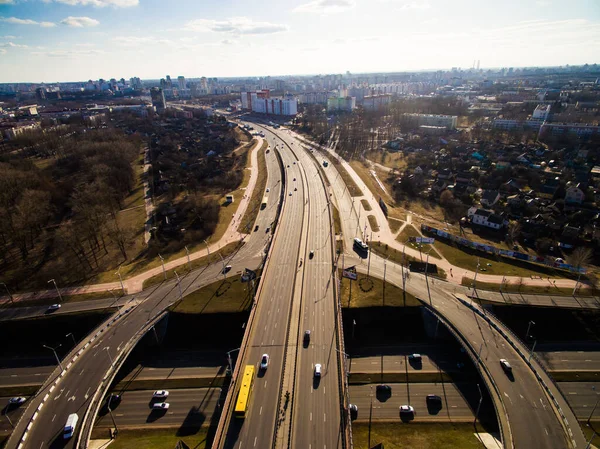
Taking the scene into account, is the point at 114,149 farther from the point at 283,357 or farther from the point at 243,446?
the point at 243,446

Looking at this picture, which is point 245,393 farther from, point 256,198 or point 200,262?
point 256,198

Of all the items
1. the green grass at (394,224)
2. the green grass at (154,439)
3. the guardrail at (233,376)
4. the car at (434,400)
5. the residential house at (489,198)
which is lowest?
the green grass at (154,439)

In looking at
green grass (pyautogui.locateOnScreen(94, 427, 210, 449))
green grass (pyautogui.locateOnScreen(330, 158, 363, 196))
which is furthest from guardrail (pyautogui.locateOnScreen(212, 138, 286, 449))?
green grass (pyautogui.locateOnScreen(330, 158, 363, 196))

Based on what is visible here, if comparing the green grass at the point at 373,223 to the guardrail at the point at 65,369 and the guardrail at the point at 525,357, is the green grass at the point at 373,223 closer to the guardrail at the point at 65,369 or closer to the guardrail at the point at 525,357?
the guardrail at the point at 525,357

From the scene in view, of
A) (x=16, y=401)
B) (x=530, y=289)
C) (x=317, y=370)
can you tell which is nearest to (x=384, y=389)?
(x=317, y=370)

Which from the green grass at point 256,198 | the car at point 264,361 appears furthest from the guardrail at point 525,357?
the green grass at point 256,198

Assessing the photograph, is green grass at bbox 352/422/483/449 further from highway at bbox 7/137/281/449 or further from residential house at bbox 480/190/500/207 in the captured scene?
residential house at bbox 480/190/500/207

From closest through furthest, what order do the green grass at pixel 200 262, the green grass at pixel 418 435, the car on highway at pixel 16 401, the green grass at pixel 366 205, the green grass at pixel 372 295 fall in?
the green grass at pixel 418 435, the car on highway at pixel 16 401, the green grass at pixel 372 295, the green grass at pixel 200 262, the green grass at pixel 366 205
